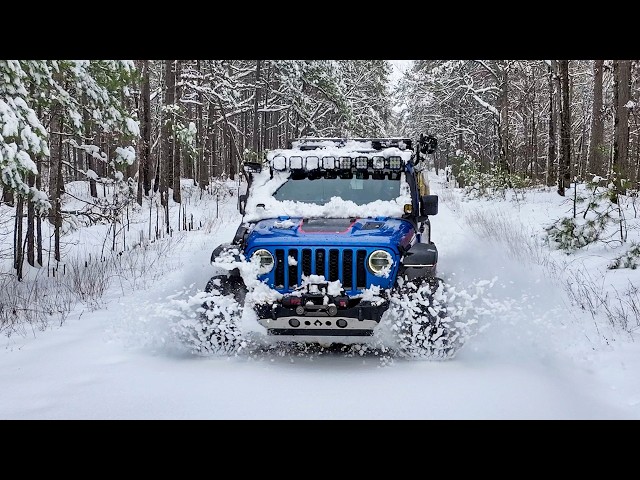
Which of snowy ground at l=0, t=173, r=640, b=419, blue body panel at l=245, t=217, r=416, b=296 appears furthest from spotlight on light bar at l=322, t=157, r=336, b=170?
snowy ground at l=0, t=173, r=640, b=419

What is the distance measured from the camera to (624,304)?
259 inches

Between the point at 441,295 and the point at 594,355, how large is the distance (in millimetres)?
1440

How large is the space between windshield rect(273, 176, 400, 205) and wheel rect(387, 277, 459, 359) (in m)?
1.49

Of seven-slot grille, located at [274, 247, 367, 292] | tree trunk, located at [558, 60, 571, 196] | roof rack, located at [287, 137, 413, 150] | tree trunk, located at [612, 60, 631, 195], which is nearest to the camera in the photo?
seven-slot grille, located at [274, 247, 367, 292]

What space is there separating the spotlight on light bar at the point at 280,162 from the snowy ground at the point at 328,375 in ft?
6.82

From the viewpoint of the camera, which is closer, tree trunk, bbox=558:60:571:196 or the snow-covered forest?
the snow-covered forest

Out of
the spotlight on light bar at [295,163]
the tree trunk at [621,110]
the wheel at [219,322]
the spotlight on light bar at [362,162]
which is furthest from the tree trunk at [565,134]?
the wheel at [219,322]

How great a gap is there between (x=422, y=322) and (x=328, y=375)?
3.17 feet

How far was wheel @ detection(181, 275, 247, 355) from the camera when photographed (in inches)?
209

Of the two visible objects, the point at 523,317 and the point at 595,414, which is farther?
the point at 523,317

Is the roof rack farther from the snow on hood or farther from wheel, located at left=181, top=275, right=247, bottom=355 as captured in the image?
wheel, located at left=181, top=275, right=247, bottom=355

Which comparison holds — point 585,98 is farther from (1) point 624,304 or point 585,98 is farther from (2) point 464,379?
(2) point 464,379

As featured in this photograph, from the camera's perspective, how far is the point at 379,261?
5.26m
